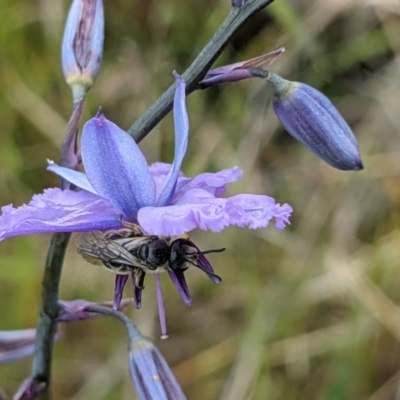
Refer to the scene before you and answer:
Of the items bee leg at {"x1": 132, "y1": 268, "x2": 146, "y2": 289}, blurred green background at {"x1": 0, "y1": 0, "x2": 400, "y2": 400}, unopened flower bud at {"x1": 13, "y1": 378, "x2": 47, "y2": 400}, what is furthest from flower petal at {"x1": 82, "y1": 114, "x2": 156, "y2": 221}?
blurred green background at {"x1": 0, "y1": 0, "x2": 400, "y2": 400}

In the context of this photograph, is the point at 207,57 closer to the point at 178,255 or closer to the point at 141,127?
the point at 141,127

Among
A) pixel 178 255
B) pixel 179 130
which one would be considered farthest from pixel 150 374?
pixel 179 130

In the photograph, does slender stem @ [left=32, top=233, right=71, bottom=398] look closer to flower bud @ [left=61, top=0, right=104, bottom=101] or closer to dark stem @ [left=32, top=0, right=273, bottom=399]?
dark stem @ [left=32, top=0, right=273, bottom=399]

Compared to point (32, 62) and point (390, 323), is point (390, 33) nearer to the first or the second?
point (390, 323)

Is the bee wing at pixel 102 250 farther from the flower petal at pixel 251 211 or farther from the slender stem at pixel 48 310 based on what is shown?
the flower petal at pixel 251 211

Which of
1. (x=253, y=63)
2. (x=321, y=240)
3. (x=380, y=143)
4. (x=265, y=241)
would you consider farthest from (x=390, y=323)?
(x=253, y=63)

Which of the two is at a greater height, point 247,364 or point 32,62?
point 32,62
